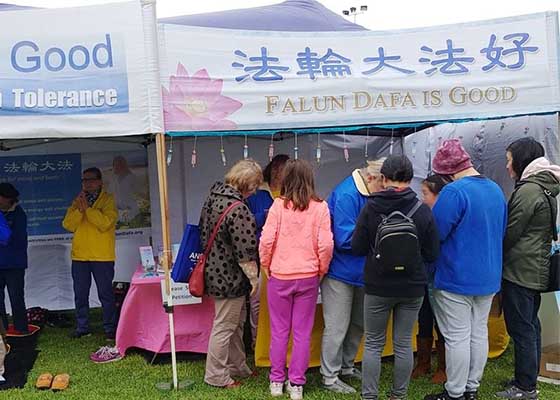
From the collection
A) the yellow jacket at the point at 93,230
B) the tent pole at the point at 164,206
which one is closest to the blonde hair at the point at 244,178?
the tent pole at the point at 164,206

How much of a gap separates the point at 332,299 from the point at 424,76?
5.11ft

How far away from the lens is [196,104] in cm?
345

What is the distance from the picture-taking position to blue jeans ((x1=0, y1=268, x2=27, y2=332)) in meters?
4.82

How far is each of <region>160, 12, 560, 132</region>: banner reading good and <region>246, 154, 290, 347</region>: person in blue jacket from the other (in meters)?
0.55

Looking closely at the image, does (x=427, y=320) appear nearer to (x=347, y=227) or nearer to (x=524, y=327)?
(x=524, y=327)

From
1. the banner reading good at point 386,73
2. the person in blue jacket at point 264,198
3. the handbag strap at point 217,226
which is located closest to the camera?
the handbag strap at point 217,226

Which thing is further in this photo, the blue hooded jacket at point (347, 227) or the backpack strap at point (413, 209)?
the blue hooded jacket at point (347, 227)

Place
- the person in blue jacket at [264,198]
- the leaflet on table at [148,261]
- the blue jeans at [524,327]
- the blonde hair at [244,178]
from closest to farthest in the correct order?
1. the blue jeans at [524,327]
2. the blonde hair at [244,178]
3. the person in blue jacket at [264,198]
4. the leaflet on table at [148,261]

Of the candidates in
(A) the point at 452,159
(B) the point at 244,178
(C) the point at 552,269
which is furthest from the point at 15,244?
(C) the point at 552,269

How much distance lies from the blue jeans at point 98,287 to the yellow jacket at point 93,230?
7 centimetres

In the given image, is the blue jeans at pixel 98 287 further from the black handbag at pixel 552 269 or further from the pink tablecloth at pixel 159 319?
the black handbag at pixel 552 269

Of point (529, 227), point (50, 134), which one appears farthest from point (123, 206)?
point (529, 227)

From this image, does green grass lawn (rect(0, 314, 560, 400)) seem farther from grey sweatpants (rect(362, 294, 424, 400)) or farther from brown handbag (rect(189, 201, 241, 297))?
brown handbag (rect(189, 201, 241, 297))

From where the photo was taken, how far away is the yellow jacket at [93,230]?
4746 mm
